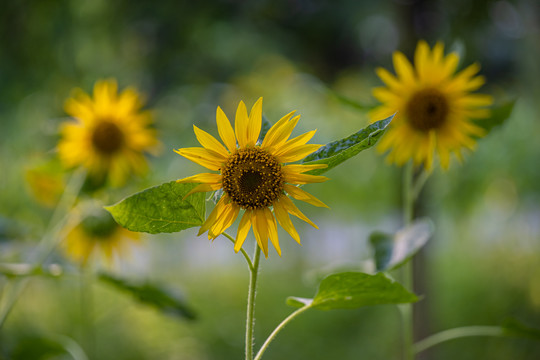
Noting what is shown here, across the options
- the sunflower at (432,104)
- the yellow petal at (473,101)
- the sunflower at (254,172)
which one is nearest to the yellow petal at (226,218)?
the sunflower at (254,172)

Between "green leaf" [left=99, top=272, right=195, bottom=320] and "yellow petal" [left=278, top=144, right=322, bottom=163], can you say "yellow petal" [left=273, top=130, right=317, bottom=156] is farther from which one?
"green leaf" [left=99, top=272, right=195, bottom=320]

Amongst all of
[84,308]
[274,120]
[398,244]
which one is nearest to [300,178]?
[398,244]

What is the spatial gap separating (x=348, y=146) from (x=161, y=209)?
0.15 metres

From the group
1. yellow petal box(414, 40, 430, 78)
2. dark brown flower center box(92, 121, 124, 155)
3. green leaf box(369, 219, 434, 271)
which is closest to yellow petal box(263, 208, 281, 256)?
green leaf box(369, 219, 434, 271)

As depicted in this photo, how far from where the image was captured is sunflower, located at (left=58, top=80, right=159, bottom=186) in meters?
0.79

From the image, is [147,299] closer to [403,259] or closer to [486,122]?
[403,259]

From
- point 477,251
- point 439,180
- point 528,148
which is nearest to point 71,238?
point 439,180

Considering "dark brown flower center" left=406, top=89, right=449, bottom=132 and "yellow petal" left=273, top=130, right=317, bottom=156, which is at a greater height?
"dark brown flower center" left=406, top=89, right=449, bottom=132

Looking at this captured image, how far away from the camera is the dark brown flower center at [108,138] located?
802 mm

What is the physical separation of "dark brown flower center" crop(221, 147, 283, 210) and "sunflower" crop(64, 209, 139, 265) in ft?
1.66

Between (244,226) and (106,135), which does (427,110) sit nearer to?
(244,226)

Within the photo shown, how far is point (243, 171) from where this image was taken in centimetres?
41

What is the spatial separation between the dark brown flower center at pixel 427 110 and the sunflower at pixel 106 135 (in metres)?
0.43

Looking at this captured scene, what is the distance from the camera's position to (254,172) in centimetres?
40
